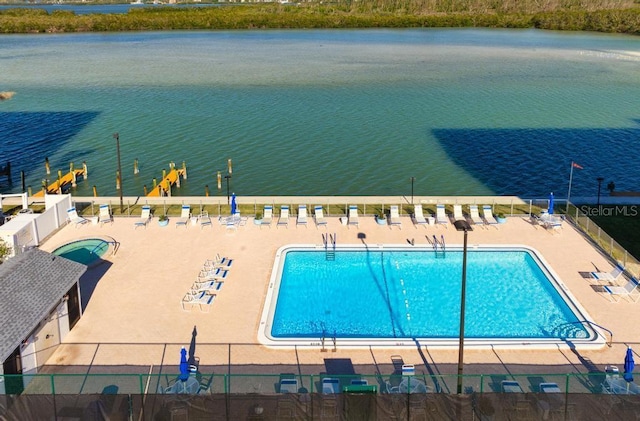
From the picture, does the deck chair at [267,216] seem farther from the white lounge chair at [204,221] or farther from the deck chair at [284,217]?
the white lounge chair at [204,221]

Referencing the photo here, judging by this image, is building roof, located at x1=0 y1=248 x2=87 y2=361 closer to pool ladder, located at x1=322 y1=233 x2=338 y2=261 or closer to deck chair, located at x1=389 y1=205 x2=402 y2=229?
pool ladder, located at x1=322 y1=233 x2=338 y2=261

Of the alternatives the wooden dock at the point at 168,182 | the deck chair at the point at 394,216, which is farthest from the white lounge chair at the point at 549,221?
the wooden dock at the point at 168,182

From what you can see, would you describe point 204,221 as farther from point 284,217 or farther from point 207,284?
point 207,284

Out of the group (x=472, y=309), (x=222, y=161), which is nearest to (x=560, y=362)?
(x=472, y=309)

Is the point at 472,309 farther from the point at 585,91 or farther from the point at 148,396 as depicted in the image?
the point at 585,91

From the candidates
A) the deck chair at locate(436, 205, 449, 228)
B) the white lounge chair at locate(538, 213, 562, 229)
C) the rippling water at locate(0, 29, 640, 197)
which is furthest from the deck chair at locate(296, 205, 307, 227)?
the white lounge chair at locate(538, 213, 562, 229)

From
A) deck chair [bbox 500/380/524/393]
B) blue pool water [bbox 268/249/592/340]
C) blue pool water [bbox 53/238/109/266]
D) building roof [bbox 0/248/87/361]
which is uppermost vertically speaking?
building roof [bbox 0/248/87/361]
